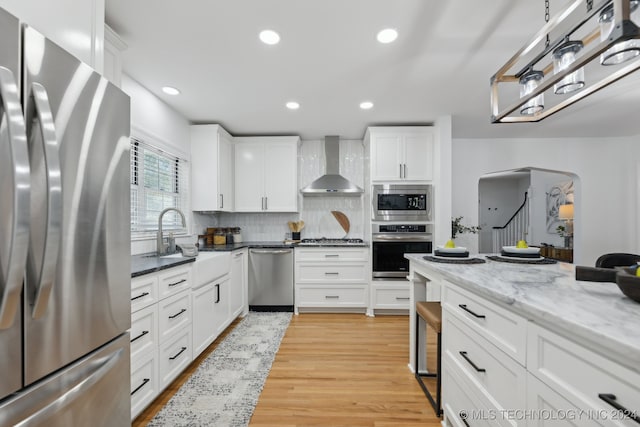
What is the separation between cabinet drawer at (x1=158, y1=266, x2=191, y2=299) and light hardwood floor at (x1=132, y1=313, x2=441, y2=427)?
707mm

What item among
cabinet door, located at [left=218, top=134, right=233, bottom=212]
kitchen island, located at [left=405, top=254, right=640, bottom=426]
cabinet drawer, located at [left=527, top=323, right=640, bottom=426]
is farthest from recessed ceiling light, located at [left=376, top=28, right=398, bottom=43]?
cabinet door, located at [left=218, top=134, right=233, bottom=212]

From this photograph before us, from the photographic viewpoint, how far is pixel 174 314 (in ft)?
7.27

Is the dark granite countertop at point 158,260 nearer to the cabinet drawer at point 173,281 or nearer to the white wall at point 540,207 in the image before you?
the cabinet drawer at point 173,281

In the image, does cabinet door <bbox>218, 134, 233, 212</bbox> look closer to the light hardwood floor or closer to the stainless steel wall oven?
the light hardwood floor

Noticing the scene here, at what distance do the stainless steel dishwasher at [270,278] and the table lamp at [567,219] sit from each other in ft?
18.8

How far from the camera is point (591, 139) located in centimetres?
494

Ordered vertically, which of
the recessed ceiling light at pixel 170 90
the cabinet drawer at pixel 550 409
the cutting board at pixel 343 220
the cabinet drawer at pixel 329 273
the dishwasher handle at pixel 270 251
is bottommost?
the cabinet drawer at pixel 329 273

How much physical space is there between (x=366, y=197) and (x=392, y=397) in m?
2.84

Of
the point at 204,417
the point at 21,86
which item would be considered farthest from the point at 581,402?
the point at 204,417

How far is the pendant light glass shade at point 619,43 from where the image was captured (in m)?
1.08

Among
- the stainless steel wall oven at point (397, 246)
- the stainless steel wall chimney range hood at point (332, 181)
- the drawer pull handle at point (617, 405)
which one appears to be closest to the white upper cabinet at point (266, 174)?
the stainless steel wall chimney range hood at point (332, 181)

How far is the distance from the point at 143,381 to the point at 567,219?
7.81 metres

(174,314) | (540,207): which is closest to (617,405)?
(174,314)

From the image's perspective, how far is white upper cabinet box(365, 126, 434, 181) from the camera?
3957mm
